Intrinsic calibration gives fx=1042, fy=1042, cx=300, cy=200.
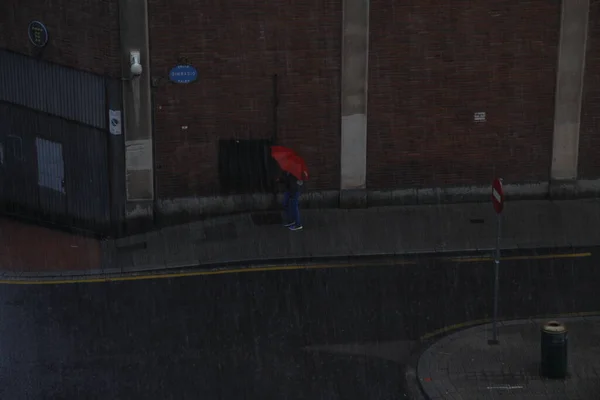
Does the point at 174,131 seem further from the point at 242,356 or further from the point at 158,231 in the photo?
the point at 242,356

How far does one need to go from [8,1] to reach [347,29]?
712 centimetres

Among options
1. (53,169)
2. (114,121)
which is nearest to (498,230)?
(114,121)

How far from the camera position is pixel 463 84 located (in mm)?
22469

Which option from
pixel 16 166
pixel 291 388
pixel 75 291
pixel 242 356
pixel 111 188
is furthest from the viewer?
pixel 16 166

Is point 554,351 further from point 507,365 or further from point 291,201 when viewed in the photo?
point 291,201

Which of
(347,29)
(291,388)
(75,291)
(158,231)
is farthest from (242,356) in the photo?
(347,29)

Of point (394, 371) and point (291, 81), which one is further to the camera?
point (291, 81)

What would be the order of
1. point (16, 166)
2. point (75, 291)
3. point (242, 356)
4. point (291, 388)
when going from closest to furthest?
point (291, 388), point (242, 356), point (75, 291), point (16, 166)

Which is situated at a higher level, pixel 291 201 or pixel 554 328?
pixel 291 201

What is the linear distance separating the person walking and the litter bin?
7.50m

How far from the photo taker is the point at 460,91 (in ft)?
73.9

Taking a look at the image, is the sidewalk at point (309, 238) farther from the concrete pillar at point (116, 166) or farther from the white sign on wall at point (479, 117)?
the white sign on wall at point (479, 117)

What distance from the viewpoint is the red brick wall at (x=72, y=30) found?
20.4 m

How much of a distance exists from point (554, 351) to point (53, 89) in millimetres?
11995
